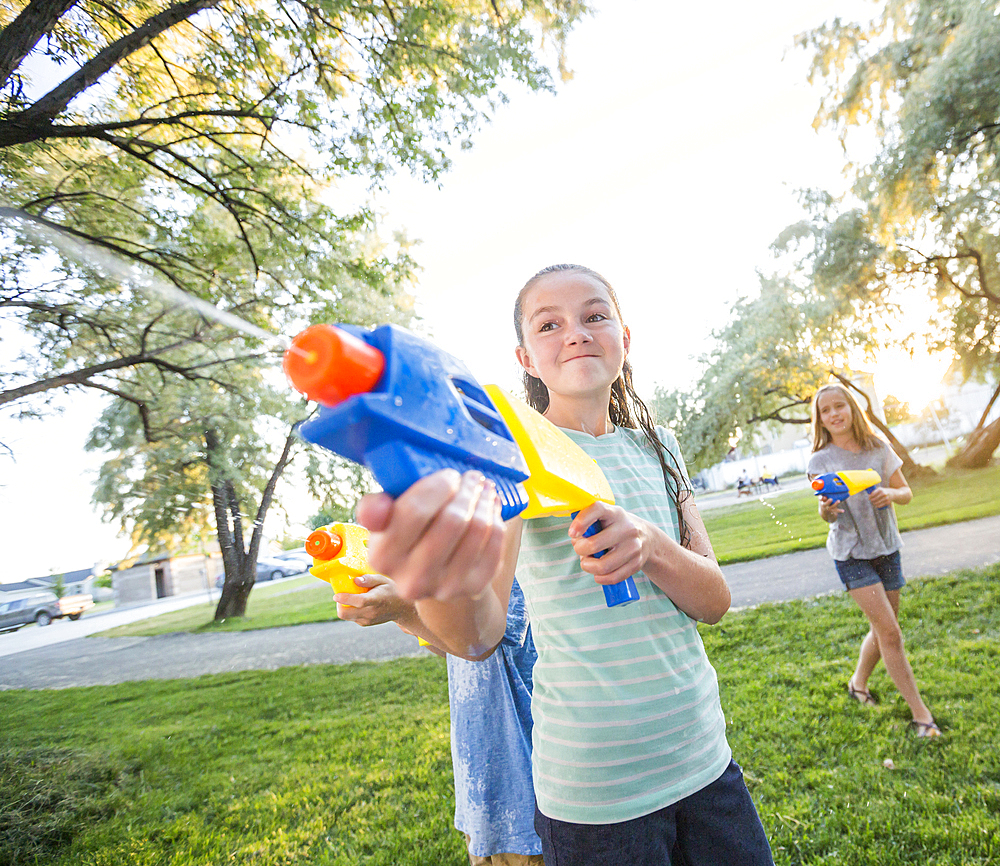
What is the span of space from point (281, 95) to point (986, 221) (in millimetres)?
10147

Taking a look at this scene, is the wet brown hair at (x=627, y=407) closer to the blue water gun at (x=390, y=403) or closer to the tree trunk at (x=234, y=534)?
the blue water gun at (x=390, y=403)

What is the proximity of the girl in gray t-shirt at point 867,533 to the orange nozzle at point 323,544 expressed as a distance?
2742 millimetres

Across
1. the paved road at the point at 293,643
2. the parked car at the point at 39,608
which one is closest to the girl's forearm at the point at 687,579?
the parked car at the point at 39,608

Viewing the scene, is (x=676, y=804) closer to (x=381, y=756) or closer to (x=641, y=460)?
(x=641, y=460)

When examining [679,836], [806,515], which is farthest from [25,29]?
[806,515]

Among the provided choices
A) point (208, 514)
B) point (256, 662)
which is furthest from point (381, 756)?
point (256, 662)

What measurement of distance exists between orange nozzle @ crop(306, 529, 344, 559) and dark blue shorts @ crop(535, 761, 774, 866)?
0.66 metres

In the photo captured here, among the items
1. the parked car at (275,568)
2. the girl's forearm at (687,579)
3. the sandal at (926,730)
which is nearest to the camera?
the girl's forearm at (687,579)

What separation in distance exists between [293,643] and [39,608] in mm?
5040

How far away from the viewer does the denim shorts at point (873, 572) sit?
2914 millimetres

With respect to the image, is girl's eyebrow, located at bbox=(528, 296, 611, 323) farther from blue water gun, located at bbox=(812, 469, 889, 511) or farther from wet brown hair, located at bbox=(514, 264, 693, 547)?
blue water gun, located at bbox=(812, 469, 889, 511)

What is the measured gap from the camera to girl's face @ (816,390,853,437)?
3182mm

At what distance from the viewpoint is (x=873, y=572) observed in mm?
2924

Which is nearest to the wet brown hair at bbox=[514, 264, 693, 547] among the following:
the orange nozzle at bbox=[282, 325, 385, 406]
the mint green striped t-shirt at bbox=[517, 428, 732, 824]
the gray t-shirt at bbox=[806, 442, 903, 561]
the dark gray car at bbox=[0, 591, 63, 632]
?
the mint green striped t-shirt at bbox=[517, 428, 732, 824]
